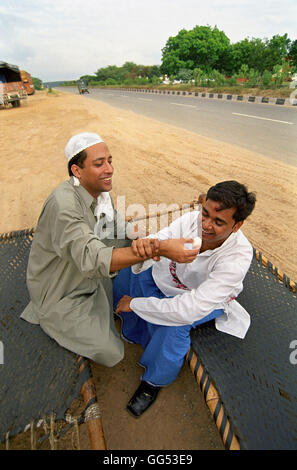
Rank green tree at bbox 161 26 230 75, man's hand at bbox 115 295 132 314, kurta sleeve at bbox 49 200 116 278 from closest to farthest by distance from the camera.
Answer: kurta sleeve at bbox 49 200 116 278 < man's hand at bbox 115 295 132 314 < green tree at bbox 161 26 230 75

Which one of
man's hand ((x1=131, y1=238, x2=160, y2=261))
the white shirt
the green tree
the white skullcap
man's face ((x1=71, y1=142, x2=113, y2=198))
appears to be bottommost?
the white shirt

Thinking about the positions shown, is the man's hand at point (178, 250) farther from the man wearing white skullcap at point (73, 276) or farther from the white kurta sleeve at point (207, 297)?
the white kurta sleeve at point (207, 297)

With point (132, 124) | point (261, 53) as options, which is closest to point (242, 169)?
point (132, 124)

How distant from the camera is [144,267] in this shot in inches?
83.2

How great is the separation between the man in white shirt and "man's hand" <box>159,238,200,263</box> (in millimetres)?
120

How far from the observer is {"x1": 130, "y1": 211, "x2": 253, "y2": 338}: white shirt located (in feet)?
5.12

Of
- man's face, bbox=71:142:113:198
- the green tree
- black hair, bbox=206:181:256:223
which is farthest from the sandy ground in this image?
the green tree

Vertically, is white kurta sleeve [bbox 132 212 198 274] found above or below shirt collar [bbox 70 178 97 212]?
below

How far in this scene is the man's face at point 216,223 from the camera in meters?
1.59

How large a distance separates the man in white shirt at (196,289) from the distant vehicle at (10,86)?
19.9 m

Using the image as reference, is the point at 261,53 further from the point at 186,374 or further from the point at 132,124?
the point at 186,374

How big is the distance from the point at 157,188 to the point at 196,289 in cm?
338

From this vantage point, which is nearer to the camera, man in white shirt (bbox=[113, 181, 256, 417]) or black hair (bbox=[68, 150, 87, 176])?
man in white shirt (bbox=[113, 181, 256, 417])

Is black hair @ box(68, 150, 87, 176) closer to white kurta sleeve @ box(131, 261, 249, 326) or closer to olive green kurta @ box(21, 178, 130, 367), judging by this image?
olive green kurta @ box(21, 178, 130, 367)
